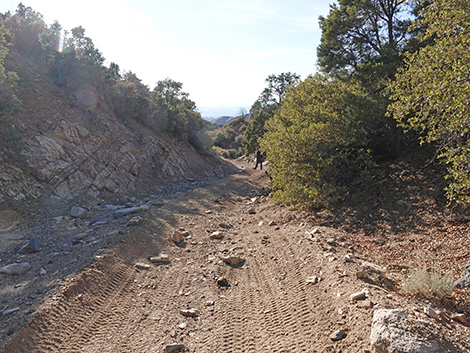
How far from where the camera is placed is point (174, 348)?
4.26m

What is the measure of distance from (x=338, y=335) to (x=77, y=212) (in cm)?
1024

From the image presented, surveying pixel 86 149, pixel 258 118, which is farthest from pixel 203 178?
pixel 86 149

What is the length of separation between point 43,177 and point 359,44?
14.8 meters

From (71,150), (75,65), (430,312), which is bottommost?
(430,312)

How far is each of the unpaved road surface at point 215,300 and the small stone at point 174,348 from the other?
0.22 ft

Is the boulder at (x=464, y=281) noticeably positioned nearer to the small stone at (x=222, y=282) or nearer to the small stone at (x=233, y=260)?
the small stone at (x=222, y=282)

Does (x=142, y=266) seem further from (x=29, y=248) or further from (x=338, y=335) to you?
(x=338, y=335)

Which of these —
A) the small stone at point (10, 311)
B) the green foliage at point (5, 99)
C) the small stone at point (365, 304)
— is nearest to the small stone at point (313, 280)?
the small stone at point (365, 304)

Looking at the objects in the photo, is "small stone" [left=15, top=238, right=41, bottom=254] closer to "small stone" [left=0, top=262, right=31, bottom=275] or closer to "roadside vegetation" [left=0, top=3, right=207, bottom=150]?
"small stone" [left=0, top=262, right=31, bottom=275]

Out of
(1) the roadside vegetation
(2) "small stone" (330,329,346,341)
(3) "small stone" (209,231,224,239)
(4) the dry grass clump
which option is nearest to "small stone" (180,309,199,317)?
(2) "small stone" (330,329,346,341)

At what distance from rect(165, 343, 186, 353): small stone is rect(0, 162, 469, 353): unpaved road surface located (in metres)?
0.07

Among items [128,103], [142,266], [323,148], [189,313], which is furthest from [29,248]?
[128,103]

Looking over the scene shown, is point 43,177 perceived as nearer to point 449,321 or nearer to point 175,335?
point 175,335

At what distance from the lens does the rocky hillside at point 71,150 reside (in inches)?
443
